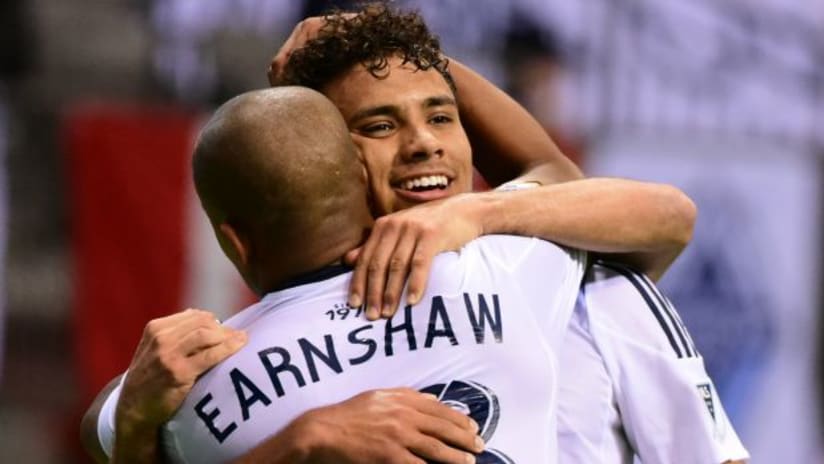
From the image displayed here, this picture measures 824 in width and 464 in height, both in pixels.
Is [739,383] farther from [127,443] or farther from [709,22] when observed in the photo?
[127,443]

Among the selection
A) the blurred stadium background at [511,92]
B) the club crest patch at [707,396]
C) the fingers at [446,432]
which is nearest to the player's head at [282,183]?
the fingers at [446,432]

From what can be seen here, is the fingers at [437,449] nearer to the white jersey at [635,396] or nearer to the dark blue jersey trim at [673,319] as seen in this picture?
the white jersey at [635,396]

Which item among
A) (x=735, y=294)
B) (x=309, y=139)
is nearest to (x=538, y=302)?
(x=309, y=139)

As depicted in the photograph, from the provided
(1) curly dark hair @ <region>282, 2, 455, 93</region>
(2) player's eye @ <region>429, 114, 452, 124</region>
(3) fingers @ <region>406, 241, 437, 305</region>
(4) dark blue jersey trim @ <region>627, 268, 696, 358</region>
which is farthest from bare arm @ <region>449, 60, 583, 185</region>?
(3) fingers @ <region>406, 241, 437, 305</region>

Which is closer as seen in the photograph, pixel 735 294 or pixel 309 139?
pixel 309 139

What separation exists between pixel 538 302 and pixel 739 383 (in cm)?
536

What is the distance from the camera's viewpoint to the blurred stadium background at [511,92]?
21.3ft

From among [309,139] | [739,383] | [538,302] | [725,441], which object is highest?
[309,139]

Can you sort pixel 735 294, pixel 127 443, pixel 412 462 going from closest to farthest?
pixel 412 462 < pixel 127 443 < pixel 735 294

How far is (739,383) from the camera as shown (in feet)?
25.9

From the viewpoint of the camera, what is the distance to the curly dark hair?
306 centimetres

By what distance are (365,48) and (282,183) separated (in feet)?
1.53

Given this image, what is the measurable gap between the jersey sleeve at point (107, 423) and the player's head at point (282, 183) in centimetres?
39

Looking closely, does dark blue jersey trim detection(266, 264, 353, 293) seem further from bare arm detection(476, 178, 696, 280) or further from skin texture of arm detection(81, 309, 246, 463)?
bare arm detection(476, 178, 696, 280)
